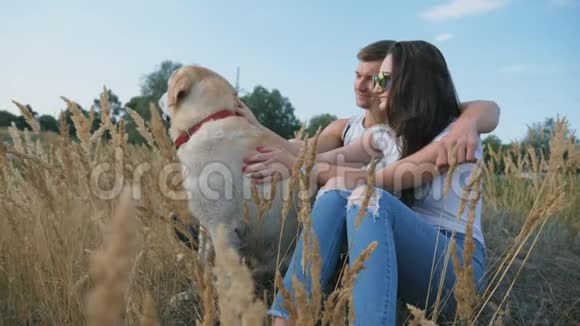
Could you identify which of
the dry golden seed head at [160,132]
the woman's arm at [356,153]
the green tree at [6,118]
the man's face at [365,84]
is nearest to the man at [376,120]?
the man's face at [365,84]

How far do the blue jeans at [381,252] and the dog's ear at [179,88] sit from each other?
1046mm

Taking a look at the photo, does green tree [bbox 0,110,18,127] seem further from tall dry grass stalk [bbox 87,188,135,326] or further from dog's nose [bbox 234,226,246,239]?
tall dry grass stalk [bbox 87,188,135,326]

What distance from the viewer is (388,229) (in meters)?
1.66

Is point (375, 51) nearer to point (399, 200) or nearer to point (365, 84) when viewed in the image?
point (365, 84)

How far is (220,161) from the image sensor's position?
2229mm

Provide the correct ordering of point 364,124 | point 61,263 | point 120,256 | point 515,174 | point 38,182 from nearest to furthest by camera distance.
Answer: point 120,256 → point 38,182 → point 61,263 → point 364,124 → point 515,174

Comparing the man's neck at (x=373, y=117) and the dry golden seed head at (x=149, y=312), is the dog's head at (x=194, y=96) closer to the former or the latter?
the man's neck at (x=373, y=117)

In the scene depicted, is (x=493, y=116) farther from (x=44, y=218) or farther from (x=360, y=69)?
(x=44, y=218)

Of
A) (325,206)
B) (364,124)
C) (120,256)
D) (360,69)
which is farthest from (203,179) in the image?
(120,256)

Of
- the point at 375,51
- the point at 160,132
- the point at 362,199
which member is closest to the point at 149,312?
the point at 160,132

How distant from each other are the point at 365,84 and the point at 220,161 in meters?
1.44

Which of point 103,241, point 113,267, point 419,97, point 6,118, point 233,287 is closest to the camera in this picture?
point 113,267

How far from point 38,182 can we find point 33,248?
1.47 ft

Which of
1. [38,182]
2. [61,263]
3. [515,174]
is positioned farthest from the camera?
[515,174]
